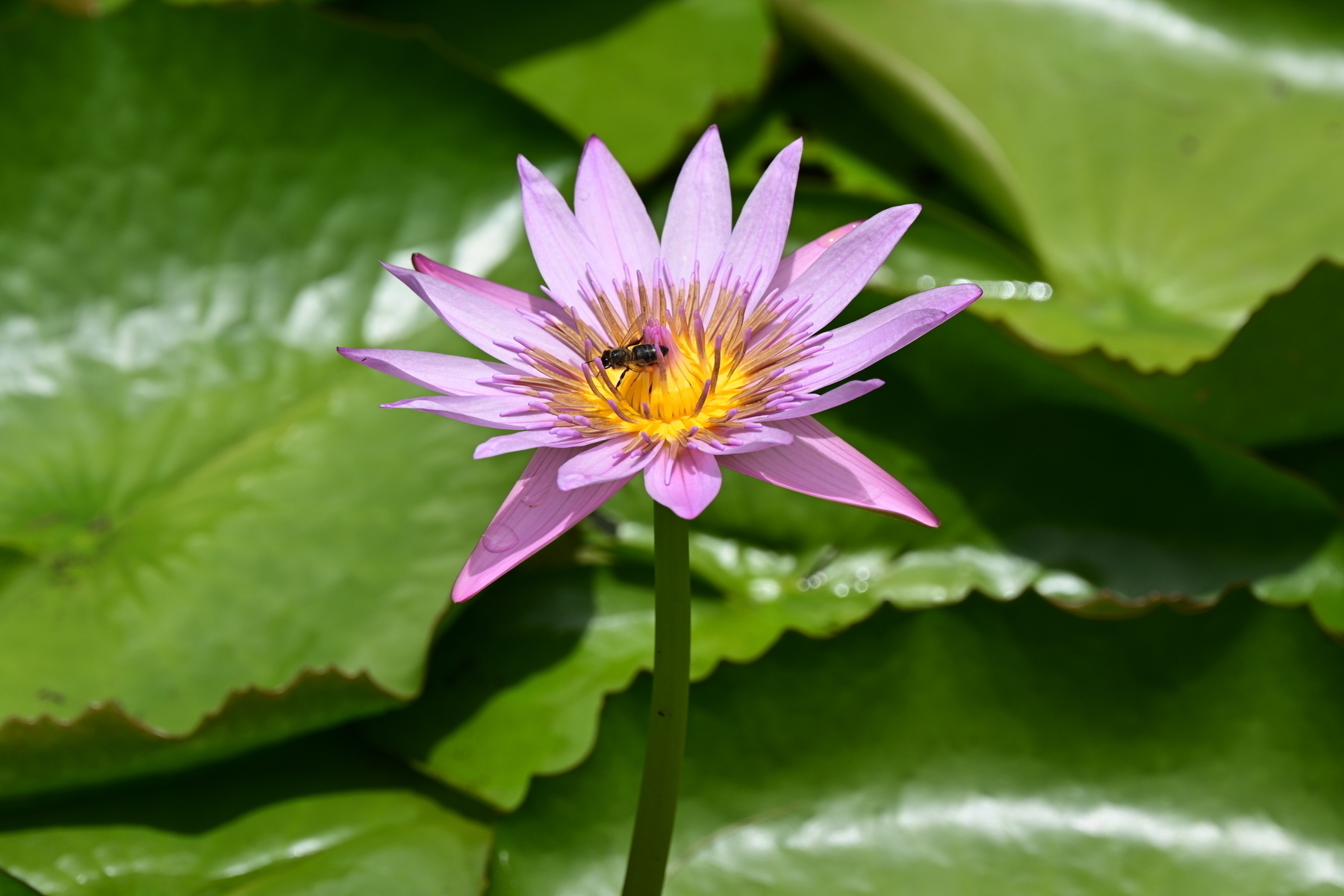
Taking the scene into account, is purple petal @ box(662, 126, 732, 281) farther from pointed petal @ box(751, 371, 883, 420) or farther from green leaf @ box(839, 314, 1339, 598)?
green leaf @ box(839, 314, 1339, 598)

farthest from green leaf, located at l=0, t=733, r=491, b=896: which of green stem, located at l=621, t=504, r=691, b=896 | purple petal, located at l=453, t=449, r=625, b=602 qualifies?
purple petal, located at l=453, t=449, r=625, b=602

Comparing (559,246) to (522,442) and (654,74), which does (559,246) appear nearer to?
(522,442)

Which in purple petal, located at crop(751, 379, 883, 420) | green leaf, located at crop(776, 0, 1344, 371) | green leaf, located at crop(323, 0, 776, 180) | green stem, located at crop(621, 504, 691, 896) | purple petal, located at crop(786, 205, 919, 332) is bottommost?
green stem, located at crop(621, 504, 691, 896)

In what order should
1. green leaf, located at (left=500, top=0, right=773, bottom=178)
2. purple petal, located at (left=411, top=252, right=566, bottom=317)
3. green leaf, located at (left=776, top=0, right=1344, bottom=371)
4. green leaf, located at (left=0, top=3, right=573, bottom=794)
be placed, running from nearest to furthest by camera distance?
purple petal, located at (left=411, top=252, right=566, bottom=317) → green leaf, located at (left=0, top=3, right=573, bottom=794) → green leaf, located at (left=776, top=0, right=1344, bottom=371) → green leaf, located at (left=500, top=0, right=773, bottom=178)

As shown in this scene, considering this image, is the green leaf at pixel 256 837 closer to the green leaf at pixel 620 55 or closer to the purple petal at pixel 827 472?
the purple petal at pixel 827 472

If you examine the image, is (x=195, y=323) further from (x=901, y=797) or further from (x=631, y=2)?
(x=901, y=797)

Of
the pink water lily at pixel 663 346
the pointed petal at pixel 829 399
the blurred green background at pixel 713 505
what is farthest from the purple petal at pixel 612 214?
the blurred green background at pixel 713 505

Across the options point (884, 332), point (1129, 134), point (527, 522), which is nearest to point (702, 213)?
point (884, 332)
